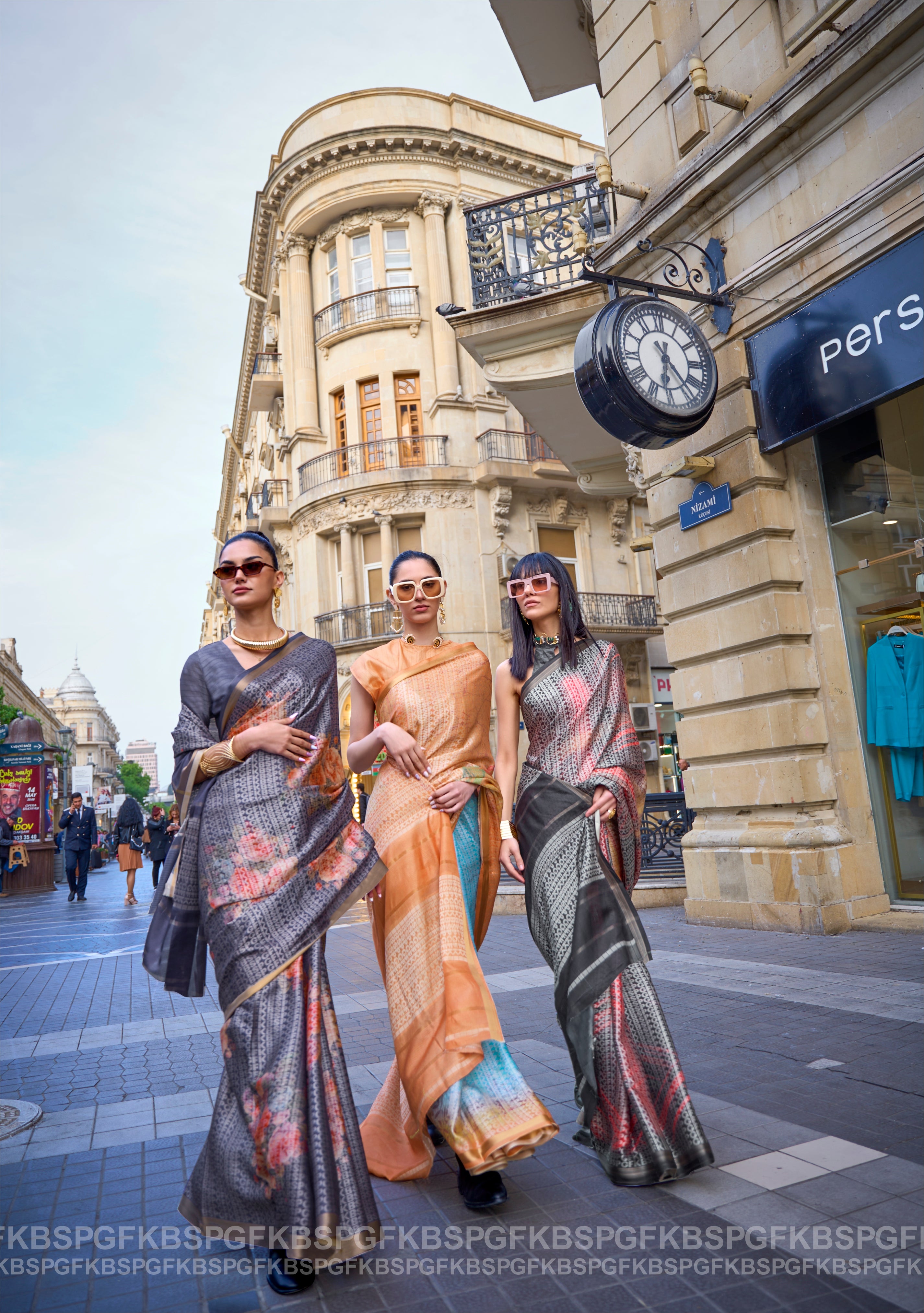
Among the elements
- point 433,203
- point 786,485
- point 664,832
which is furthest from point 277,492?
point 786,485

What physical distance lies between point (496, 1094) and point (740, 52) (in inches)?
347

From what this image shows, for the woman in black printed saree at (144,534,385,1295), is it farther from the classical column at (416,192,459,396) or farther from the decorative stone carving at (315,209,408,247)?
the decorative stone carving at (315,209,408,247)

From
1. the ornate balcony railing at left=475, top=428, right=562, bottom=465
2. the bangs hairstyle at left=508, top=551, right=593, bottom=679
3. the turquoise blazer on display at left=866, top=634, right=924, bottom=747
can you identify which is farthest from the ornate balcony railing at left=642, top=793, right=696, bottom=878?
the ornate balcony railing at left=475, top=428, right=562, bottom=465

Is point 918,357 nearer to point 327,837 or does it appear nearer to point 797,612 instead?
point 797,612

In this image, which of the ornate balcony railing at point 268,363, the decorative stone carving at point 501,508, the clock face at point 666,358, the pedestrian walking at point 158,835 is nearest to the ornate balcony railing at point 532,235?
the clock face at point 666,358

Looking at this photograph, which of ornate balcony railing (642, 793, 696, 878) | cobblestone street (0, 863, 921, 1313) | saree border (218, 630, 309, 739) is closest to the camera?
cobblestone street (0, 863, 921, 1313)

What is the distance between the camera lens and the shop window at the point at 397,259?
27.8 m

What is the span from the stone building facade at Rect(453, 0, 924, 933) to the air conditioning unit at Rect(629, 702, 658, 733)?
18873 mm

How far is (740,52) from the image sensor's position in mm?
8211

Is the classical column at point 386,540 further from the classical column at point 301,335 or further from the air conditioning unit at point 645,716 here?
the air conditioning unit at point 645,716

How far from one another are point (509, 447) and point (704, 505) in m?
18.8

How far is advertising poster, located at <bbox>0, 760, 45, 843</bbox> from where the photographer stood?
24.0 metres

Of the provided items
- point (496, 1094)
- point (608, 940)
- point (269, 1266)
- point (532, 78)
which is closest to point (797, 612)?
point (608, 940)

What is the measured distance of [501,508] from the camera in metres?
26.3
